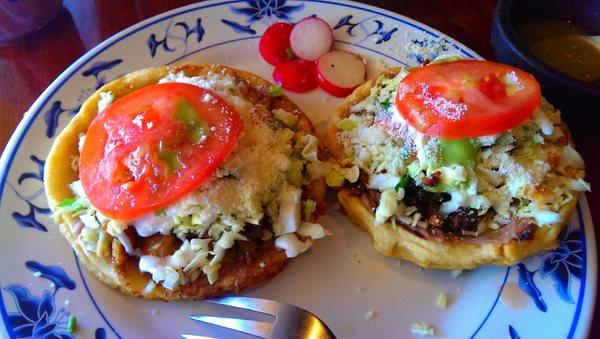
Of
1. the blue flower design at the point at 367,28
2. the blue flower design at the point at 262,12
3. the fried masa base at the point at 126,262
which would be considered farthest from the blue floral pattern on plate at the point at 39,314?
the blue flower design at the point at 367,28

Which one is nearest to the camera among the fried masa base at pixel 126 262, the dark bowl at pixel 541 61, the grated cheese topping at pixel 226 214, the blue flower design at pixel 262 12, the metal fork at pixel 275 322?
the metal fork at pixel 275 322

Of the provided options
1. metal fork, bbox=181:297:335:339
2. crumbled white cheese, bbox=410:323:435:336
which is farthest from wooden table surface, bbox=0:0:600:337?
metal fork, bbox=181:297:335:339

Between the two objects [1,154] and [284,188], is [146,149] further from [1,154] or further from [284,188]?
[1,154]

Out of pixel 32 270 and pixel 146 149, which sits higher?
pixel 146 149

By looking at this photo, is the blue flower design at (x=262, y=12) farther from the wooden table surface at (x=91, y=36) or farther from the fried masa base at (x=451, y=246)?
the fried masa base at (x=451, y=246)

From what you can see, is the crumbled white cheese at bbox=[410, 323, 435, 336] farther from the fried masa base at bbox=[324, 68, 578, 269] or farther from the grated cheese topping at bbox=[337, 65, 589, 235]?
the grated cheese topping at bbox=[337, 65, 589, 235]

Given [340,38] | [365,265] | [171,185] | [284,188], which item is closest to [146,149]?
[171,185]

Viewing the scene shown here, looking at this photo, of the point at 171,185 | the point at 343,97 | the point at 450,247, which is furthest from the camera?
the point at 343,97

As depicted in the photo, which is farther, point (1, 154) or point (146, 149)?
point (1, 154)
